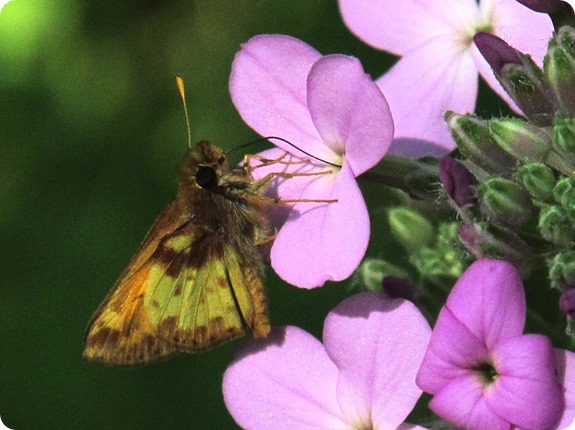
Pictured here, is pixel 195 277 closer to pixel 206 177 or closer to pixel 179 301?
pixel 179 301

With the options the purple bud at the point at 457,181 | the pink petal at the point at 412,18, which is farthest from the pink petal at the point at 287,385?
the pink petal at the point at 412,18

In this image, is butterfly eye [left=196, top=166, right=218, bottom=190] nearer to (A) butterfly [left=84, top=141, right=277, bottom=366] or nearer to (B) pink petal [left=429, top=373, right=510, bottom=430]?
(A) butterfly [left=84, top=141, right=277, bottom=366]

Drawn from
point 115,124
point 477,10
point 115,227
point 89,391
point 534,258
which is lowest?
point 89,391

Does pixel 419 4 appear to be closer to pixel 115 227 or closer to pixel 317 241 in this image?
pixel 317 241

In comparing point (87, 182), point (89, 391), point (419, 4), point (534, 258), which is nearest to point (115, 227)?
point (87, 182)

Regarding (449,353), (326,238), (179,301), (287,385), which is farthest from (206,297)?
(449,353)

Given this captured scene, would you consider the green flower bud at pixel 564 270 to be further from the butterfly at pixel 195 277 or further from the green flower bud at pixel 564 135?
the butterfly at pixel 195 277

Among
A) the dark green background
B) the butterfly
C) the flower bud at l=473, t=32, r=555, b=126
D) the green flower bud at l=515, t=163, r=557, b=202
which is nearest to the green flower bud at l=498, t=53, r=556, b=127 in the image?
the flower bud at l=473, t=32, r=555, b=126
